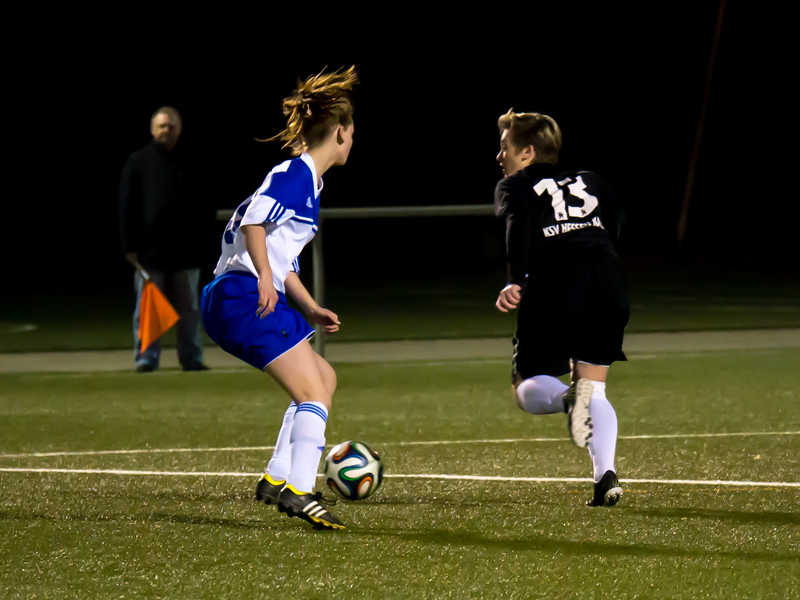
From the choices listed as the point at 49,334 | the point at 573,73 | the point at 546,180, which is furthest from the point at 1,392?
the point at 573,73

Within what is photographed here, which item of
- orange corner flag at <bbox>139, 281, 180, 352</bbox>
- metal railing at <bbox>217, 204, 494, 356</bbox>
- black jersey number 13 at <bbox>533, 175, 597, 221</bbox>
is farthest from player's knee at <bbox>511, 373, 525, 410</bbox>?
metal railing at <bbox>217, 204, 494, 356</bbox>

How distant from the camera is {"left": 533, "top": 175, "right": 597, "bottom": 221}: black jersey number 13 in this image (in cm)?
612

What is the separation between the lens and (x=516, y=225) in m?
6.06

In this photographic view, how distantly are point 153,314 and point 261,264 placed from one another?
5668 mm

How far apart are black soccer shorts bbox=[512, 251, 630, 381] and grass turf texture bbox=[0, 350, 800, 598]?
675mm

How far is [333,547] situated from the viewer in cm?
532

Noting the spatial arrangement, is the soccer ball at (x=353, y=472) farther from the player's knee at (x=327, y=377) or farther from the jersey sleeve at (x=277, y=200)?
the jersey sleeve at (x=277, y=200)

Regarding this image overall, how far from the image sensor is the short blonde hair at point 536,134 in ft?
20.2

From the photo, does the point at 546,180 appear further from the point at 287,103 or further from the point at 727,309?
the point at 727,309

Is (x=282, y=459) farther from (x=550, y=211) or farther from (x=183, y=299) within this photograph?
(x=183, y=299)

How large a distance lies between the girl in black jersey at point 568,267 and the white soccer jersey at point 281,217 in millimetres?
885

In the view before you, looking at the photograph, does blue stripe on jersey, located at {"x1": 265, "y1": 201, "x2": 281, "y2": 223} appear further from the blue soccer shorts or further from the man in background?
the man in background

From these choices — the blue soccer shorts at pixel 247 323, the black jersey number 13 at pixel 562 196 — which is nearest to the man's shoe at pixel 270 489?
the blue soccer shorts at pixel 247 323

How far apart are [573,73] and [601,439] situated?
1524 inches
